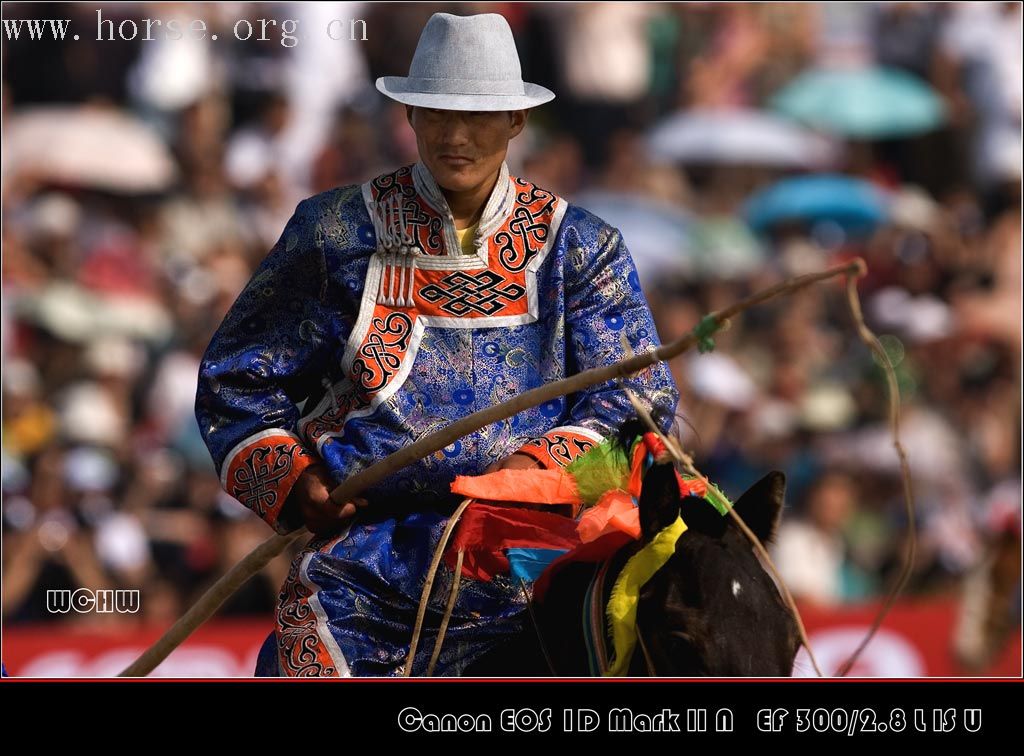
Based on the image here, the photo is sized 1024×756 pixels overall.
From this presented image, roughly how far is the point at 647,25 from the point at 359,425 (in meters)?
7.34

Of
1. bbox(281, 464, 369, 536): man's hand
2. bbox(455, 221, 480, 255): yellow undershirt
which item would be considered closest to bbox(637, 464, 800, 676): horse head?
bbox(281, 464, 369, 536): man's hand

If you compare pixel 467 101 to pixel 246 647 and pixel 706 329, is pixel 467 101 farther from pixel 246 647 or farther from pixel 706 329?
pixel 246 647

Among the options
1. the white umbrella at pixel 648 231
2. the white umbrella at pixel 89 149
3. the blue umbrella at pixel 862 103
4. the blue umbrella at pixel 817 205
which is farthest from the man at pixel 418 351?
the blue umbrella at pixel 862 103

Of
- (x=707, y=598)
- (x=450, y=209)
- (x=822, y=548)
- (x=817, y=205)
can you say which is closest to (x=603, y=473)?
(x=707, y=598)

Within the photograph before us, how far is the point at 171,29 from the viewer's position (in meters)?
10.7

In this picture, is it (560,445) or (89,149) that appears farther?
(89,149)

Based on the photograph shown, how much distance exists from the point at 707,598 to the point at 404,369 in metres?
1.06

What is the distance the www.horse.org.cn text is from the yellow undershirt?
6137mm

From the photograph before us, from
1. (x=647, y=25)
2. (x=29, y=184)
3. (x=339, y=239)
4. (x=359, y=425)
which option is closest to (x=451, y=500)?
(x=359, y=425)

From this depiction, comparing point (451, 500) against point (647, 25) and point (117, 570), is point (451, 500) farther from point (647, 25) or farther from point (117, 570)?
point (647, 25)

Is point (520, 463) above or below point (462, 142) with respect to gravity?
below

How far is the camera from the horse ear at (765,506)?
4.25m

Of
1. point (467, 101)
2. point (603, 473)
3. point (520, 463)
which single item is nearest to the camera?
point (603, 473)

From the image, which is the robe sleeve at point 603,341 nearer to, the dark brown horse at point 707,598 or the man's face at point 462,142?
the man's face at point 462,142
